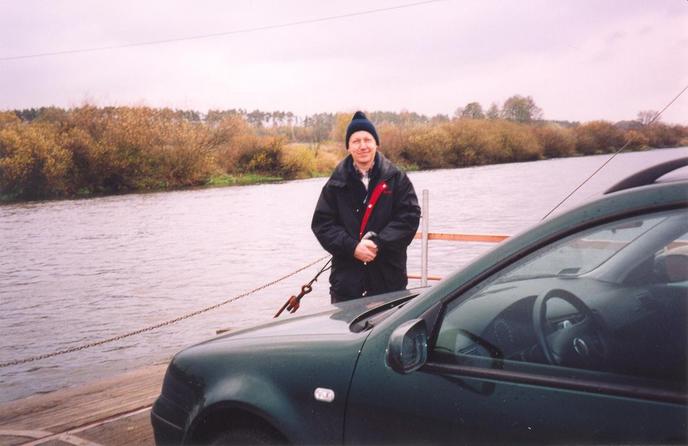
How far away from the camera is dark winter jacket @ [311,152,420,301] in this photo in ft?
14.7

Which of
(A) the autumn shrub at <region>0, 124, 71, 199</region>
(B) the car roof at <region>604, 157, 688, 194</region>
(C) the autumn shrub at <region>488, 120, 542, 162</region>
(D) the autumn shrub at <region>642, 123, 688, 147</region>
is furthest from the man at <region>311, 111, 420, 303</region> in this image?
(C) the autumn shrub at <region>488, 120, 542, 162</region>

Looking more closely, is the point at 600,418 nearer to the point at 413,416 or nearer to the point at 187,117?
the point at 413,416

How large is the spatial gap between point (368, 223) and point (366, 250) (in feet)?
0.78

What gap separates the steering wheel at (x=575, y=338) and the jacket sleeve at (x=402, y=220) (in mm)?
Answer: 2266

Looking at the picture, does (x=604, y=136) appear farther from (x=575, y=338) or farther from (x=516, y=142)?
(x=516, y=142)

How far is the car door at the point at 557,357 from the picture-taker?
5.85ft

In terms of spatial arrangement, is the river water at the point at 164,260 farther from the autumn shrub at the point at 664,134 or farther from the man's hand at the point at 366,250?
the man's hand at the point at 366,250

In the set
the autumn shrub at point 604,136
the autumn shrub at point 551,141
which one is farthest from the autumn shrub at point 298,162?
the autumn shrub at point 604,136

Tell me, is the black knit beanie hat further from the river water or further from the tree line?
the tree line

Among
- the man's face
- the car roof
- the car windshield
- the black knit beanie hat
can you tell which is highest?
the black knit beanie hat

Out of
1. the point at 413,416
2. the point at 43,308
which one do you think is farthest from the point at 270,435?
the point at 43,308

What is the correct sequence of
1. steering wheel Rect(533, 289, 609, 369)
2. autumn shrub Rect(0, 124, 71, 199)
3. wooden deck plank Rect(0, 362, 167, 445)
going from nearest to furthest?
steering wheel Rect(533, 289, 609, 369), wooden deck plank Rect(0, 362, 167, 445), autumn shrub Rect(0, 124, 71, 199)

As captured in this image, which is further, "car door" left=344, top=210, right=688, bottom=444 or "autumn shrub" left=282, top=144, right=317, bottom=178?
"autumn shrub" left=282, top=144, right=317, bottom=178

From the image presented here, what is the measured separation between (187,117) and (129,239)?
33209 mm
